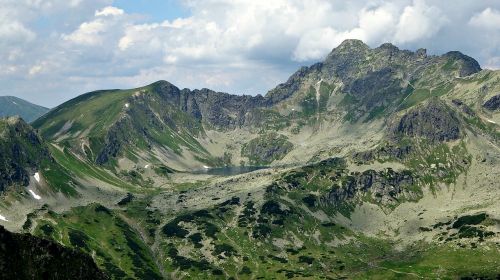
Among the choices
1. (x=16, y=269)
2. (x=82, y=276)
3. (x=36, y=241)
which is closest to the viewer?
(x=16, y=269)

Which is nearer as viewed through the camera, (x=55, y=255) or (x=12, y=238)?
(x=12, y=238)

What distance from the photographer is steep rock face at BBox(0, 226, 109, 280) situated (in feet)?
291

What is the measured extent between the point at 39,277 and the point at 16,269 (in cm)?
575

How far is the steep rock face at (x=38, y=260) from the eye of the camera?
8881cm

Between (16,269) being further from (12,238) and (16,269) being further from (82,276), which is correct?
(82,276)

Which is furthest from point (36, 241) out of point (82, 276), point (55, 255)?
point (82, 276)

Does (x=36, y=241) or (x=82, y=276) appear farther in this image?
(x=82, y=276)

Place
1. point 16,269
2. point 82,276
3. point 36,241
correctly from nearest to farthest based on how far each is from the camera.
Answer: point 16,269 < point 36,241 < point 82,276

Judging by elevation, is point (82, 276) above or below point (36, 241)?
below

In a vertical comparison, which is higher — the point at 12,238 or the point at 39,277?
the point at 12,238

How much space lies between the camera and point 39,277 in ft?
307

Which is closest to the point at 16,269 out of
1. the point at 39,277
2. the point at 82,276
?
the point at 39,277

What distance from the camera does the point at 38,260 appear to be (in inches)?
3740

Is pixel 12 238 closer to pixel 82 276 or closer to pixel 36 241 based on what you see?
pixel 36 241
